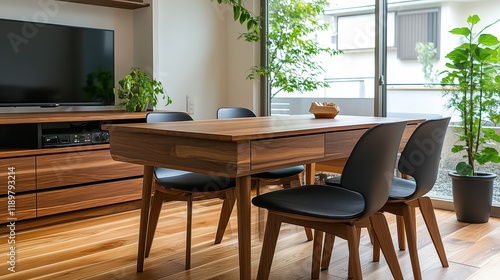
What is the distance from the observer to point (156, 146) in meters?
2.16

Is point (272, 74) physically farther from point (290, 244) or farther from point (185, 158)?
point (185, 158)

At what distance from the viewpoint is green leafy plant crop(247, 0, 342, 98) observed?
476cm

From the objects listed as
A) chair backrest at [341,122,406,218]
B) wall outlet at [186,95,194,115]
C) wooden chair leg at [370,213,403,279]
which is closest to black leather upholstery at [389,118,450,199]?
wooden chair leg at [370,213,403,279]

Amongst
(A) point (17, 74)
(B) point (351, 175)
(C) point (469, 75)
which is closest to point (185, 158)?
(B) point (351, 175)

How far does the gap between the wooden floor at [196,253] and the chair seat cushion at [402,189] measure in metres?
0.43

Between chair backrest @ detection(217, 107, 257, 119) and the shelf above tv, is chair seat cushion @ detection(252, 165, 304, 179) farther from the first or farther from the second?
the shelf above tv

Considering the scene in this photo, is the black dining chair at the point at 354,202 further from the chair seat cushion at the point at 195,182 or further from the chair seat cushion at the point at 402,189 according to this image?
the chair seat cushion at the point at 195,182

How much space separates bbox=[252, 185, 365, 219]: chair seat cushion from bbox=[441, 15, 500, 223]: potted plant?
169 cm

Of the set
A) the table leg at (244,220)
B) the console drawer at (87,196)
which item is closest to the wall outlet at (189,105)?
the console drawer at (87,196)

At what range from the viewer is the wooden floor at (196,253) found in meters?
2.65

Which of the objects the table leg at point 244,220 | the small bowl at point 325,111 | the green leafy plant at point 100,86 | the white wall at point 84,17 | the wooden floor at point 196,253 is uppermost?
the white wall at point 84,17

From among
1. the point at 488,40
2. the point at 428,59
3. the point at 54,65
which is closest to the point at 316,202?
the point at 488,40

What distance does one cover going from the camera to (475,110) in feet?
12.2

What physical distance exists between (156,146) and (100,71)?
2256mm
